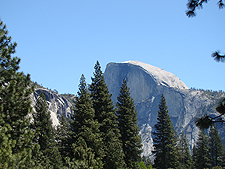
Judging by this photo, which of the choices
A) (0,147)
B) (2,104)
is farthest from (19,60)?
(0,147)

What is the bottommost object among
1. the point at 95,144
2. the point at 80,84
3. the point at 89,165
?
the point at 89,165

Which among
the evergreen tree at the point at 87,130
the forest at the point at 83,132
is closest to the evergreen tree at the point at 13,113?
the forest at the point at 83,132

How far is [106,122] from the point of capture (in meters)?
29.5

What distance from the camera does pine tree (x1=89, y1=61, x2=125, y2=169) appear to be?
23877 millimetres

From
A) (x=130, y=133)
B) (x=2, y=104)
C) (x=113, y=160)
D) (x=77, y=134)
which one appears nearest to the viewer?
(x=2, y=104)

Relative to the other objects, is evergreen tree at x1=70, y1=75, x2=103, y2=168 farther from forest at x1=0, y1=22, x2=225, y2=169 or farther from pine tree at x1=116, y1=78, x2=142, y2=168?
pine tree at x1=116, y1=78, x2=142, y2=168

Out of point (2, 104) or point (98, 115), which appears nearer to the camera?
point (2, 104)

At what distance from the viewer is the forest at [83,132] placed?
13.3 m

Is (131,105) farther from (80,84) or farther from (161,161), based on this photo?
(161,161)

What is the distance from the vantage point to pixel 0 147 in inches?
457

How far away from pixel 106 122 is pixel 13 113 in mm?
16865

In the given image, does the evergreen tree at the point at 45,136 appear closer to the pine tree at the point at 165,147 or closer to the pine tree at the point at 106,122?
the pine tree at the point at 106,122

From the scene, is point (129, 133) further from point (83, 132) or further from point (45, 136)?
point (45, 136)

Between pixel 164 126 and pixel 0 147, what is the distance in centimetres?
3496
